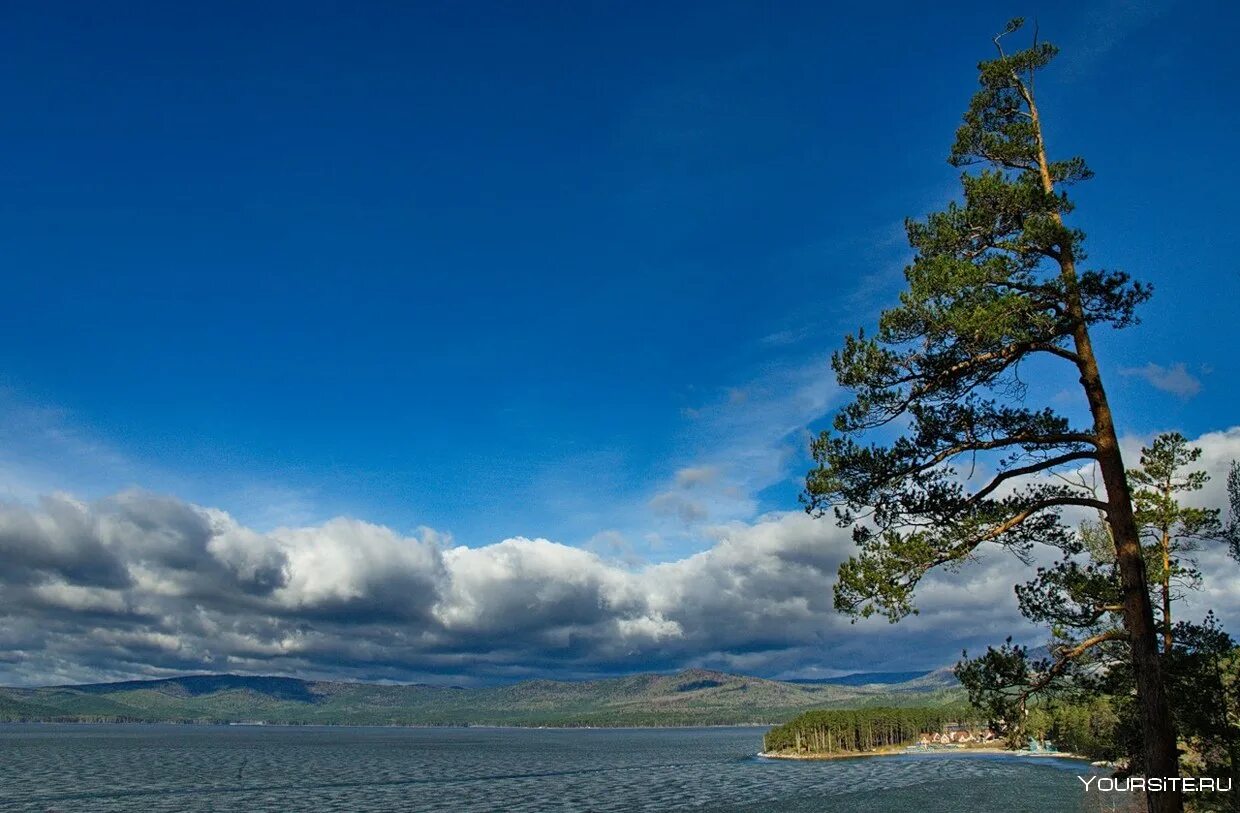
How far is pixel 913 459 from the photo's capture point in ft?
64.7

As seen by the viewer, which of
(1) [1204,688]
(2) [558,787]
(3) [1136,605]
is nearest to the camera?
(3) [1136,605]

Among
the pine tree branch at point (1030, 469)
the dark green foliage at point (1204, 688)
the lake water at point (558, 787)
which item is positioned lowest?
the lake water at point (558, 787)

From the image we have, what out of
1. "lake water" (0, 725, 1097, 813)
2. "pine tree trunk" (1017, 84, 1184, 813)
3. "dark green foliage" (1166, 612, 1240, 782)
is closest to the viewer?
"pine tree trunk" (1017, 84, 1184, 813)

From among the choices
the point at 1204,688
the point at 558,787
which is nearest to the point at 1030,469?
the point at 1204,688

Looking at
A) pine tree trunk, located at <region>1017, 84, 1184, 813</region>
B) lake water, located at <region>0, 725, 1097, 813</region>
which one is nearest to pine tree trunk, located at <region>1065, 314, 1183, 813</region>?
pine tree trunk, located at <region>1017, 84, 1184, 813</region>

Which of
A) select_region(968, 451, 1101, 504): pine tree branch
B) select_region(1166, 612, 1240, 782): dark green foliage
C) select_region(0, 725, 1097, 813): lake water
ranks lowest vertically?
select_region(0, 725, 1097, 813): lake water

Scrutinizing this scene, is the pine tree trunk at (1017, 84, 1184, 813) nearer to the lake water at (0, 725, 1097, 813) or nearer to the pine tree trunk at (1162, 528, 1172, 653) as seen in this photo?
the pine tree trunk at (1162, 528, 1172, 653)

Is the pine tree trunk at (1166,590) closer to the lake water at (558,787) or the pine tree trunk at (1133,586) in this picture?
the pine tree trunk at (1133,586)

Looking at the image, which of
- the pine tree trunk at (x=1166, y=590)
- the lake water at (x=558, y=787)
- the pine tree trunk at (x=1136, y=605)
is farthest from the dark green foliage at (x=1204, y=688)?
the lake water at (x=558, y=787)

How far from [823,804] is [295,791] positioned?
81550 millimetres

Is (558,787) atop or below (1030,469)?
below

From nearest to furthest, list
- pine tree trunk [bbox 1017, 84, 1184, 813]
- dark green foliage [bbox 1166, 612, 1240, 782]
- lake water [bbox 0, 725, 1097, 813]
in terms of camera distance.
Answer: pine tree trunk [bbox 1017, 84, 1184, 813] → dark green foliage [bbox 1166, 612, 1240, 782] → lake water [bbox 0, 725, 1097, 813]

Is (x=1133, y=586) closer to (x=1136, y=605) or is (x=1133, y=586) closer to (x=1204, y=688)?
(x=1136, y=605)

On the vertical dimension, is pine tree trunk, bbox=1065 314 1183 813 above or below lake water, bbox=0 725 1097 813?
above
